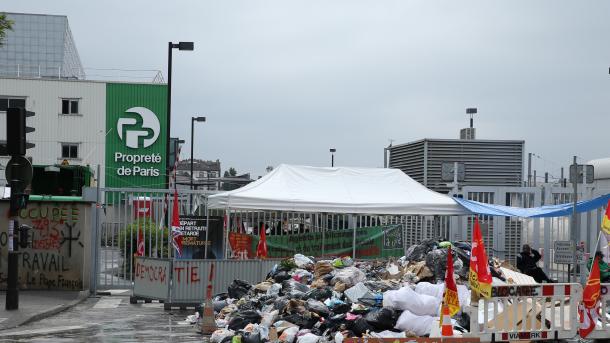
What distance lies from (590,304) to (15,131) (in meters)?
11.1

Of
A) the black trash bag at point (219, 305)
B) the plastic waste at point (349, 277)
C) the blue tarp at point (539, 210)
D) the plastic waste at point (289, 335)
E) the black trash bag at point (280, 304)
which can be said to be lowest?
the black trash bag at point (219, 305)

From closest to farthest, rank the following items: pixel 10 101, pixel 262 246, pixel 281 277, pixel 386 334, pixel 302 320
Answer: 1. pixel 386 334
2. pixel 302 320
3. pixel 281 277
4. pixel 262 246
5. pixel 10 101

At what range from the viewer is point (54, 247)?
19.6m

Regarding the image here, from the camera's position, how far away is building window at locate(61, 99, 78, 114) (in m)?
47.5

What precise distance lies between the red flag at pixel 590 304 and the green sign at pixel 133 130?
3997 cm

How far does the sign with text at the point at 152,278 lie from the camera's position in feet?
55.2

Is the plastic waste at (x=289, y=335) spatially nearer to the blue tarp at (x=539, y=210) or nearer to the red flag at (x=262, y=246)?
the red flag at (x=262, y=246)

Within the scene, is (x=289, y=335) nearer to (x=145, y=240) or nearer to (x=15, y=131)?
(x=15, y=131)

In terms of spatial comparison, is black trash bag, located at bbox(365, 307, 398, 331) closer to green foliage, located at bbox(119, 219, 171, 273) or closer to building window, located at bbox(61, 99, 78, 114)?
green foliage, located at bbox(119, 219, 171, 273)

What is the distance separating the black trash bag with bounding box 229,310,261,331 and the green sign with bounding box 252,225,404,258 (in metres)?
8.12

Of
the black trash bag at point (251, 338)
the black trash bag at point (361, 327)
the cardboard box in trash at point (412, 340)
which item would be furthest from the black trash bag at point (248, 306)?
the cardboard box in trash at point (412, 340)

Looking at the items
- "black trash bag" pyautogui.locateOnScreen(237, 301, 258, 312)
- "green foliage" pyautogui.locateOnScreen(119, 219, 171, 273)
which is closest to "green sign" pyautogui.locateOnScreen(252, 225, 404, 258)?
"green foliage" pyautogui.locateOnScreen(119, 219, 171, 273)

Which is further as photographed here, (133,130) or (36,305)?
(133,130)

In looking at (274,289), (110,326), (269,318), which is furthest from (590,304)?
(110,326)
